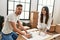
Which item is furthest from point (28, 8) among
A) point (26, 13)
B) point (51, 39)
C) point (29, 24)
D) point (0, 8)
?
point (51, 39)

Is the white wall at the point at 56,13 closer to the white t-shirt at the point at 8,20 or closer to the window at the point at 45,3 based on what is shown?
the window at the point at 45,3

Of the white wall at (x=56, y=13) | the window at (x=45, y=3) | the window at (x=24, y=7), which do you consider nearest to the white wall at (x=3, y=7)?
the window at (x=24, y=7)

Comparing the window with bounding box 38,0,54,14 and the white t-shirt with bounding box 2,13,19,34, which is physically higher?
the window with bounding box 38,0,54,14

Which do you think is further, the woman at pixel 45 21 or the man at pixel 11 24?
the woman at pixel 45 21

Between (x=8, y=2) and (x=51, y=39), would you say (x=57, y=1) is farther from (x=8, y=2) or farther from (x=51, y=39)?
(x=51, y=39)

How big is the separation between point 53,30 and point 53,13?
1023 millimetres

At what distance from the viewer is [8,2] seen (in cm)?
486

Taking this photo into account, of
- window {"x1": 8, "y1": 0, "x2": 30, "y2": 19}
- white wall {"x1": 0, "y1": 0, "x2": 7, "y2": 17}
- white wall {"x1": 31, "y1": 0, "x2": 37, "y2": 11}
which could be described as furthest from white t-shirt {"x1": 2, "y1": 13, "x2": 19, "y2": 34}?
white wall {"x1": 31, "y1": 0, "x2": 37, "y2": 11}

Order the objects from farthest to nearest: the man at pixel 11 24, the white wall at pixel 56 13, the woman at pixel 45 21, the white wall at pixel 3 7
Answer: the white wall at pixel 56 13 < the white wall at pixel 3 7 < the woman at pixel 45 21 < the man at pixel 11 24

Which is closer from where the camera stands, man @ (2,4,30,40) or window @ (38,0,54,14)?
man @ (2,4,30,40)

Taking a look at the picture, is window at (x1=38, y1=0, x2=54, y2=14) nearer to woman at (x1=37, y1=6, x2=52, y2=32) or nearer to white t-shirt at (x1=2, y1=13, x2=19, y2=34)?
woman at (x1=37, y1=6, x2=52, y2=32)

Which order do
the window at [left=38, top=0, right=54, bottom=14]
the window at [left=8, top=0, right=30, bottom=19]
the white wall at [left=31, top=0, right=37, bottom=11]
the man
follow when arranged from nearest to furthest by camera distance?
the man, the window at [left=8, top=0, right=30, bottom=19], the white wall at [left=31, top=0, right=37, bottom=11], the window at [left=38, top=0, right=54, bottom=14]

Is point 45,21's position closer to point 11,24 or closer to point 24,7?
point 11,24

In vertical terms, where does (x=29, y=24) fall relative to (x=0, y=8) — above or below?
below
